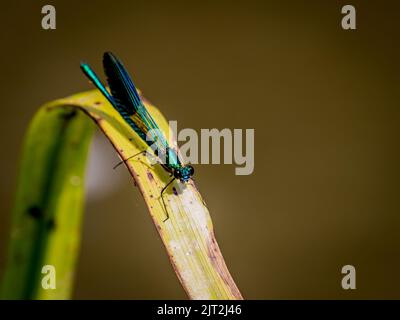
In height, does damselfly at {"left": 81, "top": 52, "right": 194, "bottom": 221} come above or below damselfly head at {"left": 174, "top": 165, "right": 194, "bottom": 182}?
above

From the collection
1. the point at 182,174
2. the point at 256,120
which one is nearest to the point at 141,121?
the point at 182,174

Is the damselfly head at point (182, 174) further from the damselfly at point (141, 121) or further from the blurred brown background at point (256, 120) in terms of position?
the blurred brown background at point (256, 120)

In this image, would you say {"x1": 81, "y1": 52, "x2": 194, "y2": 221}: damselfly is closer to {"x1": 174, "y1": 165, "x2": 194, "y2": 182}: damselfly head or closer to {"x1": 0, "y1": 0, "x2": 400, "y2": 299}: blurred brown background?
{"x1": 174, "y1": 165, "x2": 194, "y2": 182}: damselfly head

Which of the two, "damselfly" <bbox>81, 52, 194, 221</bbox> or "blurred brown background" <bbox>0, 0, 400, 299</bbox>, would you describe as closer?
"damselfly" <bbox>81, 52, 194, 221</bbox>

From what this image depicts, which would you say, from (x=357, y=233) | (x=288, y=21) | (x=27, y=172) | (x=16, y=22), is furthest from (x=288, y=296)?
(x=16, y=22)

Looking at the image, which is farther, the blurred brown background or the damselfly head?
the blurred brown background

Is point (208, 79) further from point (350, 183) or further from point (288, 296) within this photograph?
point (288, 296)

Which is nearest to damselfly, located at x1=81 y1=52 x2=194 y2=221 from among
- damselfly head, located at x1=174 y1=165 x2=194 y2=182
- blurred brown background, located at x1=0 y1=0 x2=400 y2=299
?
damselfly head, located at x1=174 y1=165 x2=194 y2=182

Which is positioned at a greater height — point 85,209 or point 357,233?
point 85,209
